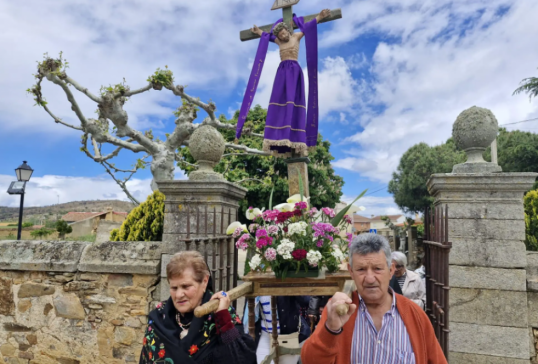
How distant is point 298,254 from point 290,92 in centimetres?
241

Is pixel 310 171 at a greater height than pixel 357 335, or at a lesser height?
greater

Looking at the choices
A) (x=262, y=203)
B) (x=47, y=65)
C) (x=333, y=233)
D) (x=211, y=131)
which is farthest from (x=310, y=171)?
(x=333, y=233)

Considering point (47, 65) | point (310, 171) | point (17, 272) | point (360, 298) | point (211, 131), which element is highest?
point (47, 65)

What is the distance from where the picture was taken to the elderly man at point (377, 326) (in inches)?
65.7

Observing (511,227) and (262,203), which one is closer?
(511,227)

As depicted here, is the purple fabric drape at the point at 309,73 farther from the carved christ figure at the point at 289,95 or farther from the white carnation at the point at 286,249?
the white carnation at the point at 286,249

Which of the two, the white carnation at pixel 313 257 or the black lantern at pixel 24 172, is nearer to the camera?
the white carnation at pixel 313 257

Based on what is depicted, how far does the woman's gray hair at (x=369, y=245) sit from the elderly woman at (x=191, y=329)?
728 millimetres

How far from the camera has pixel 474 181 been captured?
329 centimetres

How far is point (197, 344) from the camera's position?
6.00ft

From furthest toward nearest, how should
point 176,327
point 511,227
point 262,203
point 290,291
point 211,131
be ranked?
point 262,203
point 211,131
point 511,227
point 290,291
point 176,327

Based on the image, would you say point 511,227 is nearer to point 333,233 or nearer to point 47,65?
point 333,233

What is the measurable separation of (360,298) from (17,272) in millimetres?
4450

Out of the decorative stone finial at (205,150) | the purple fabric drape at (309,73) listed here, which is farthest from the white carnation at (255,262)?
the purple fabric drape at (309,73)
